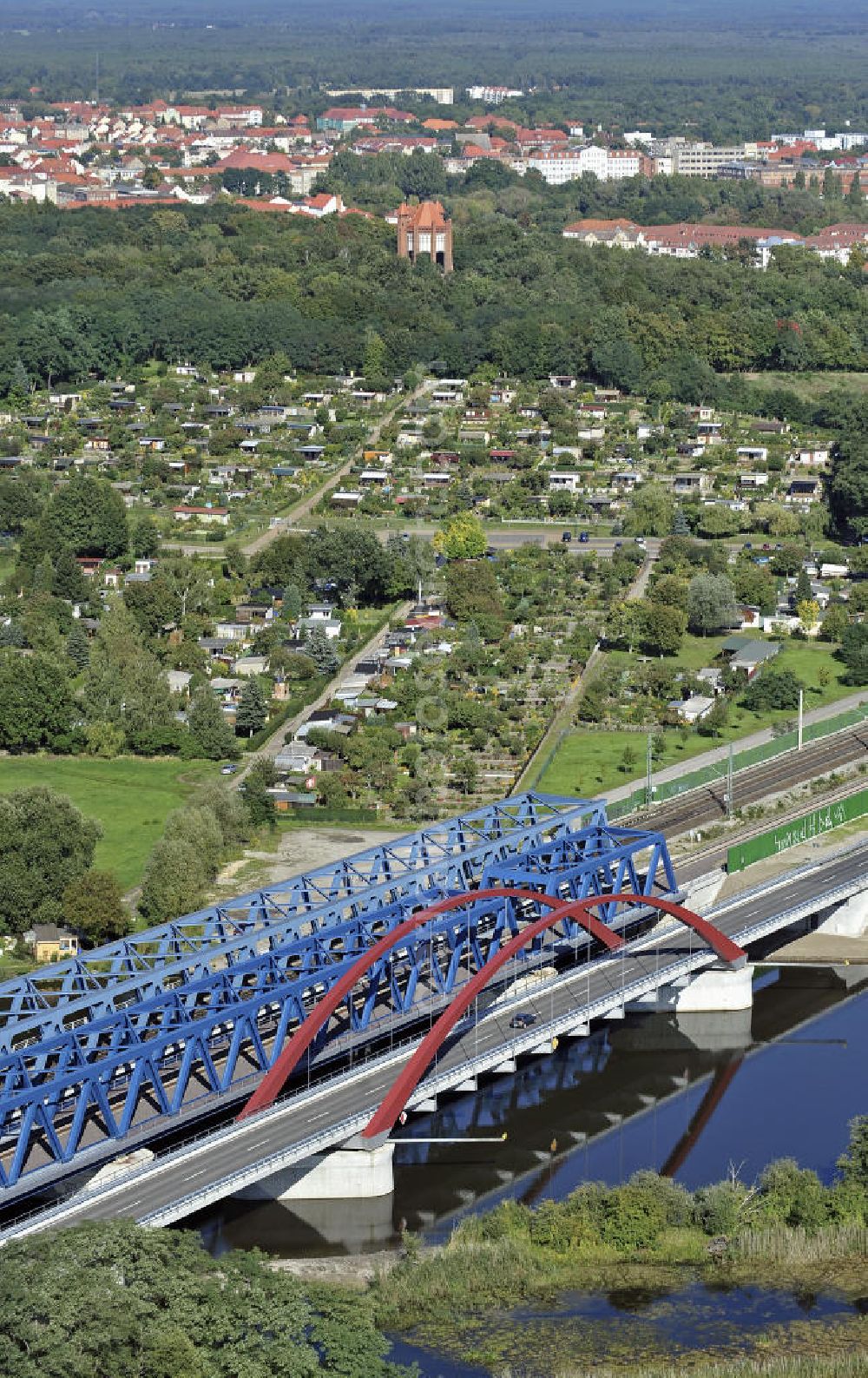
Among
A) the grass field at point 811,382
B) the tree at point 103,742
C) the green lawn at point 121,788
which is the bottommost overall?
the green lawn at point 121,788

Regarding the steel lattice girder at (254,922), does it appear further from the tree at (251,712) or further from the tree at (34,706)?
the tree at (34,706)

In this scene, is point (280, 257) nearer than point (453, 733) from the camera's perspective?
No

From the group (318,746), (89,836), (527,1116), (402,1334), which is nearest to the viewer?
(402,1334)

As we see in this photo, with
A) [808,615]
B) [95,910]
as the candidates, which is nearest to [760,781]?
[808,615]

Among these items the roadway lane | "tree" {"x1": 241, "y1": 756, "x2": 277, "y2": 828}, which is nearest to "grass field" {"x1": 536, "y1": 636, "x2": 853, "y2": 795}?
"tree" {"x1": 241, "y1": 756, "x2": 277, "y2": 828}

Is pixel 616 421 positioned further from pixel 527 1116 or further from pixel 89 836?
pixel 527 1116

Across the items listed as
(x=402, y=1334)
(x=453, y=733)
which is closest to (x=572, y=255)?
(x=453, y=733)

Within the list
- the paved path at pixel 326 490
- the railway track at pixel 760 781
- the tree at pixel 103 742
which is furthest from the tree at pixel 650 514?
the tree at pixel 103 742
